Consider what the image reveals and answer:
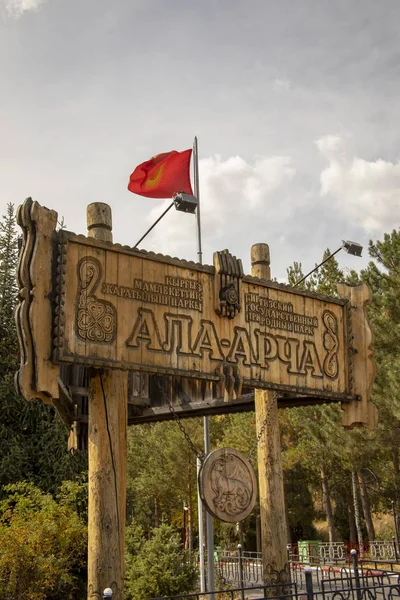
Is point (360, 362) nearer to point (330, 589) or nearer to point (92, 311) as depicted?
point (92, 311)

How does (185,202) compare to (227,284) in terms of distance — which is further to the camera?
(185,202)

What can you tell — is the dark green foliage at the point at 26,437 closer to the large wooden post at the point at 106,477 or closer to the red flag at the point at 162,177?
the red flag at the point at 162,177

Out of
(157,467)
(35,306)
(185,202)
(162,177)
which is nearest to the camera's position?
(35,306)

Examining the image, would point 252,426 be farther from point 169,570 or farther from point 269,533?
point 269,533

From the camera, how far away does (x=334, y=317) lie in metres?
10.3

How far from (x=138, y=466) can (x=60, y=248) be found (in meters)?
33.5

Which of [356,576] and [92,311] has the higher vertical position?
[92,311]

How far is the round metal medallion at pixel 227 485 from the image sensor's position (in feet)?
26.3

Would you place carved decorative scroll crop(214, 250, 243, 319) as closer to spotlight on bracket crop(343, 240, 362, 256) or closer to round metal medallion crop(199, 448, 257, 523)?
round metal medallion crop(199, 448, 257, 523)

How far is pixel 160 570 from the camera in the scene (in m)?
16.9

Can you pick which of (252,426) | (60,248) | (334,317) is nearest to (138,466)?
(252,426)

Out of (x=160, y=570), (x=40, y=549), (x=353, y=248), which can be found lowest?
(x=160, y=570)

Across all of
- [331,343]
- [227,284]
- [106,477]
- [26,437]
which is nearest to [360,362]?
[331,343]

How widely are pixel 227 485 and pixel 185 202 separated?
4.08 m
